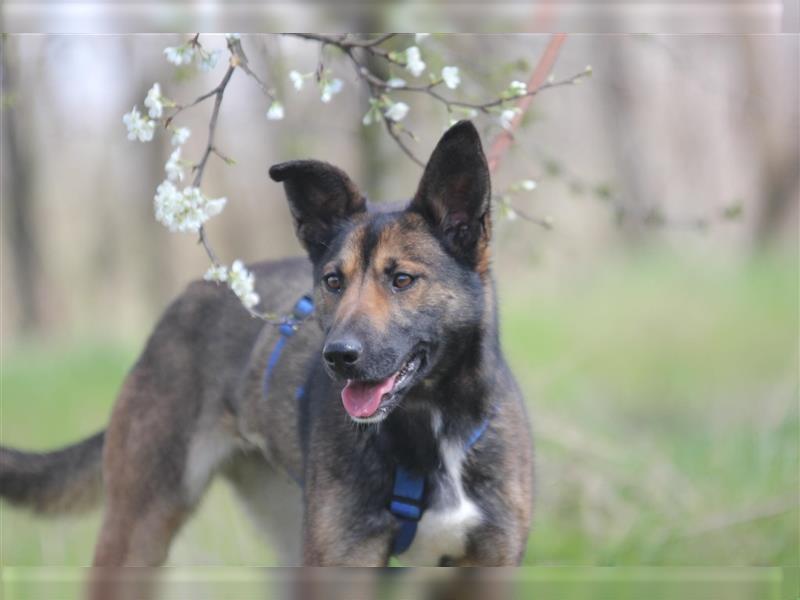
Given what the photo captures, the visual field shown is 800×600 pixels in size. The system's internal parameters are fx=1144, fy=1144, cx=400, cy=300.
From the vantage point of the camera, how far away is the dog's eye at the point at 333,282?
3547 millimetres

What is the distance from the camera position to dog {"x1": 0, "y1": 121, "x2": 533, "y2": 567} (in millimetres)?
3455

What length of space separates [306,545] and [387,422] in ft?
1.61

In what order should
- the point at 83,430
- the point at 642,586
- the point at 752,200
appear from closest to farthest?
the point at 642,586
the point at 83,430
the point at 752,200

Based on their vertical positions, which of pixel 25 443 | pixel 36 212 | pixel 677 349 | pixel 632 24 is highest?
pixel 632 24

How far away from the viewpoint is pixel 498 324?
3.81 metres

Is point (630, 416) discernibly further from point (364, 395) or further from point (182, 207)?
point (182, 207)

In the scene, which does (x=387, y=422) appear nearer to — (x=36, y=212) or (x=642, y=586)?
(x=642, y=586)

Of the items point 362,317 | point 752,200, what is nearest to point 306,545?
point 362,317

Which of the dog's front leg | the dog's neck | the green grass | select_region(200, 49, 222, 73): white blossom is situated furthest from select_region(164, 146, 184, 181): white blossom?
the green grass

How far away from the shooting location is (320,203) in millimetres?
3795

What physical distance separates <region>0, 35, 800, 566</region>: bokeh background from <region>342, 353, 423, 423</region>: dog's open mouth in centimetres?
134

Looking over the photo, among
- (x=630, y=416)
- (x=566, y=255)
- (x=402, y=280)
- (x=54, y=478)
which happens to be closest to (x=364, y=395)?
(x=402, y=280)

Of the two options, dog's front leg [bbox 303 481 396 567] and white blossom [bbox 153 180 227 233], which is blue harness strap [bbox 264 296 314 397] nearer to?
white blossom [bbox 153 180 227 233]

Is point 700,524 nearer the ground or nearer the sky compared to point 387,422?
nearer the ground
